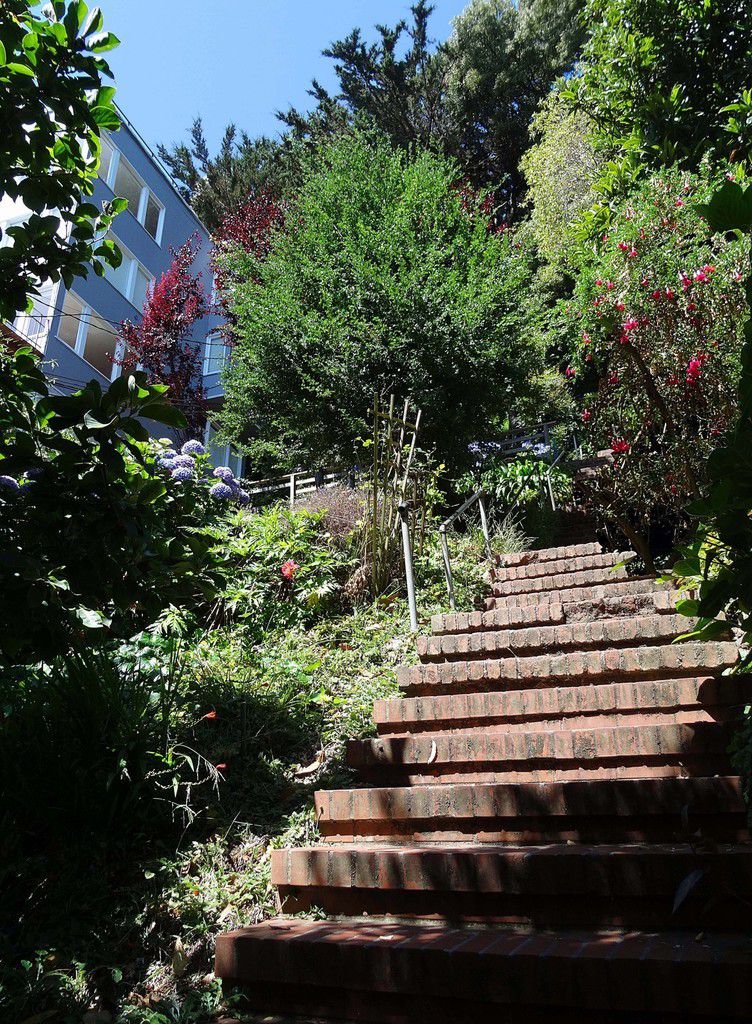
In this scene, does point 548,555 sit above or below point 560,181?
Result: below

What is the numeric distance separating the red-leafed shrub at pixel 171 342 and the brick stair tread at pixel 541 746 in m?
11.9

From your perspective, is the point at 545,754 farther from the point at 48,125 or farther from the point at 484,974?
the point at 48,125

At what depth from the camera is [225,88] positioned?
50.9 ft

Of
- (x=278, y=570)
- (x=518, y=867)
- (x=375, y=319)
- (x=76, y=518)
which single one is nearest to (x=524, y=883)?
(x=518, y=867)

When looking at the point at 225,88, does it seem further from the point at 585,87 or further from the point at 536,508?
the point at 536,508

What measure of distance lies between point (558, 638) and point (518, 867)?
1.93 meters

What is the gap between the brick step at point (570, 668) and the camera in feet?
12.1

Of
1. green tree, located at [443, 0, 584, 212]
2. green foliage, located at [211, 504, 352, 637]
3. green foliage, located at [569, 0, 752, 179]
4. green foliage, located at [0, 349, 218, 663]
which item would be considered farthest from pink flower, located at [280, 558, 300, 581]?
green tree, located at [443, 0, 584, 212]

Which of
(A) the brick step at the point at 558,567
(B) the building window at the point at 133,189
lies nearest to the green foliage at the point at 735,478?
(A) the brick step at the point at 558,567

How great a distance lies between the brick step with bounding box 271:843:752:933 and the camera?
2.41 meters

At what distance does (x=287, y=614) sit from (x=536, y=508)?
5.11m

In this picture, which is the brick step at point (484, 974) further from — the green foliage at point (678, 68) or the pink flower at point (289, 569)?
the green foliage at point (678, 68)

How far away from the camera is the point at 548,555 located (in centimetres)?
694

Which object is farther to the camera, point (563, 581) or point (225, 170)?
point (225, 170)
